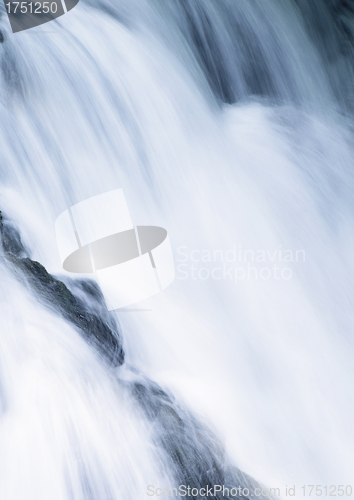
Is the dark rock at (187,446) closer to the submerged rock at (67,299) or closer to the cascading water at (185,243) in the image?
the cascading water at (185,243)

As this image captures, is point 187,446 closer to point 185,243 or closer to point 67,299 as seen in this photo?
point 67,299

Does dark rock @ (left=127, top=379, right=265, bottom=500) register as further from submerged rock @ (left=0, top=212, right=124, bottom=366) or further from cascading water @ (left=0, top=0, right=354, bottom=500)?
submerged rock @ (left=0, top=212, right=124, bottom=366)

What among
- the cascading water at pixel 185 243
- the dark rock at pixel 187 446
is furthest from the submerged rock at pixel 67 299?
the dark rock at pixel 187 446

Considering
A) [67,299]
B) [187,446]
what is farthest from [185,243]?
[187,446]

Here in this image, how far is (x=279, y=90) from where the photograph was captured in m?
3.97

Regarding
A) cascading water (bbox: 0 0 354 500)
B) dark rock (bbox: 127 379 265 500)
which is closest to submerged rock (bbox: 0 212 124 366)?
cascading water (bbox: 0 0 354 500)

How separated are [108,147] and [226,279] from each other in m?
1.22

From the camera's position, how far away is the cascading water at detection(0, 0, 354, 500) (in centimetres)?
204

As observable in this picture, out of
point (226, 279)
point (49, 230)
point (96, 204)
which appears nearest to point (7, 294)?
point (49, 230)

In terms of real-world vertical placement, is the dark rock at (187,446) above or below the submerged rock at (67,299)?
below

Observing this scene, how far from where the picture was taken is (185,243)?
10.2ft

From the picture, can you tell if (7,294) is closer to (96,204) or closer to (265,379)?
(96,204)

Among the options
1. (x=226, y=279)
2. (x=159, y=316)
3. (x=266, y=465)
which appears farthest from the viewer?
(x=226, y=279)

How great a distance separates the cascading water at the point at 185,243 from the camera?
6.70ft
